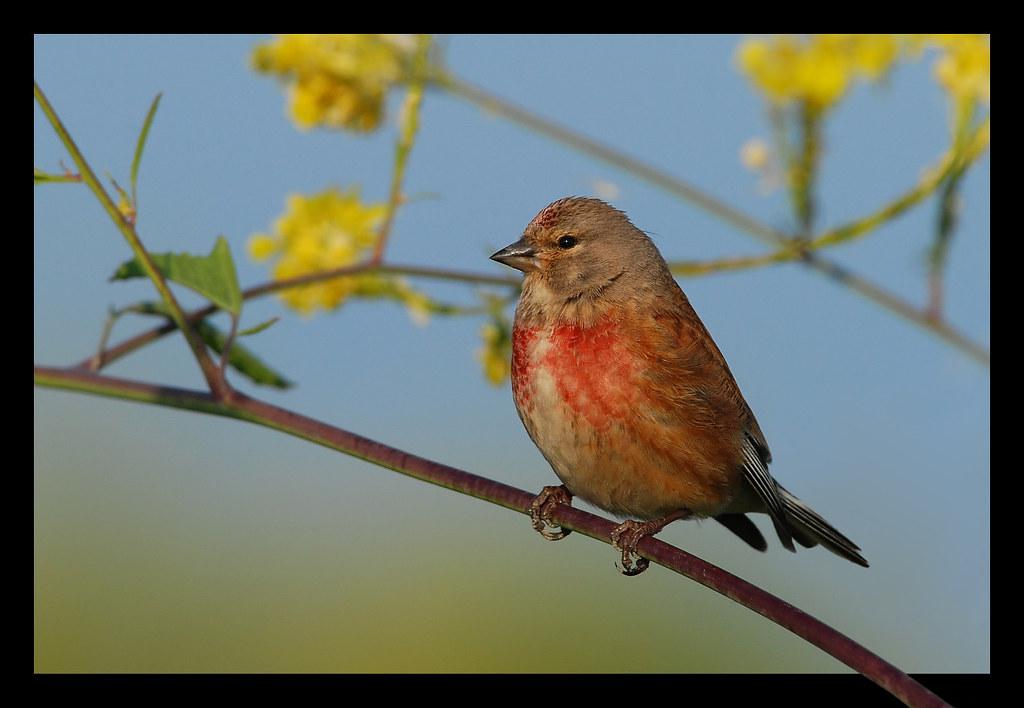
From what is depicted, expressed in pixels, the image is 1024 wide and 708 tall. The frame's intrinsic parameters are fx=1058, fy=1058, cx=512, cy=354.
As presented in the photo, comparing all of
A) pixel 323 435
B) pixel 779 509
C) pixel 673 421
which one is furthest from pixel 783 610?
pixel 779 509

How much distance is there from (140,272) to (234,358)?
0.35 meters

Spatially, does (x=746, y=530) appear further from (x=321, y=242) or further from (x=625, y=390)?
(x=321, y=242)

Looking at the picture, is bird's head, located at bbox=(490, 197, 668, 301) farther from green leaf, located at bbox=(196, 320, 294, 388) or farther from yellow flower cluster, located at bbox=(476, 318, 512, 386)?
green leaf, located at bbox=(196, 320, 294, 388)

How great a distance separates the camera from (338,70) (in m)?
3.35

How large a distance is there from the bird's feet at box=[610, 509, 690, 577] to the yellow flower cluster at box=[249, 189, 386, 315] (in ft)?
3.57

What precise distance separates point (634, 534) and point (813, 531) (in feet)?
2.27

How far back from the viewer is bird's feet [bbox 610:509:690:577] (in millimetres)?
2795

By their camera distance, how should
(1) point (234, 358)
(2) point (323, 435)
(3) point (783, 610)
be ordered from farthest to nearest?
(1) point (234, 358), (2) point (323, 435), (3) point (783, 610)

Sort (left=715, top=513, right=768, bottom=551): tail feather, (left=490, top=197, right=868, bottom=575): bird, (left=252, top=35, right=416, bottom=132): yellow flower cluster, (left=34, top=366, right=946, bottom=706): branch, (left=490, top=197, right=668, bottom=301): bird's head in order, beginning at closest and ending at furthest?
(left=34, top=366, right=946, bottom=706): branch < (left=490, top=197, right=868, bottom=575): bird < (left=490, top=197, right=668, bottom=301): bird's head < (left=252, top=35, right=416, bottom=132): yellow flower cluster < (left=715, top=513, right=768, bottom=551): tail feather

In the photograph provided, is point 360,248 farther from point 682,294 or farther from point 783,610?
point 783,610

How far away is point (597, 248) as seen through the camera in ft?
10.4

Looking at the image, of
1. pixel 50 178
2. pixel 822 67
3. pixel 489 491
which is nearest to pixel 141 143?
pixel 50 178

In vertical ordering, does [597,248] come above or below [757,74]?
below

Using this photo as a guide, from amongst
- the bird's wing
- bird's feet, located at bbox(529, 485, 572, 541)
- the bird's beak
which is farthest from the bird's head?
bird's feet, located at bbox(529, 485, 572, 541)
